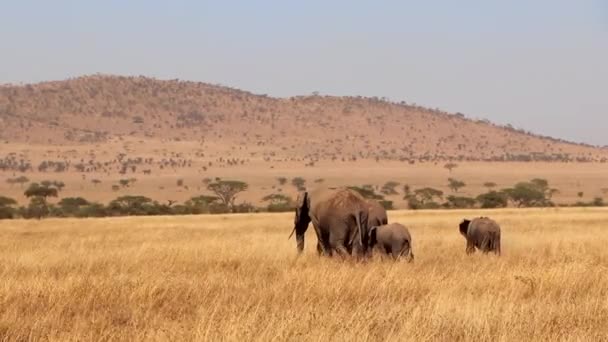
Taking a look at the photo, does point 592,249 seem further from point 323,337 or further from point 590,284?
point 323,337

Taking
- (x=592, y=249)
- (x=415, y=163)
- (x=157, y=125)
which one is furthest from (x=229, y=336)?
(x=157, y=125)

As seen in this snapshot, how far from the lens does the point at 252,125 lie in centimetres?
13862

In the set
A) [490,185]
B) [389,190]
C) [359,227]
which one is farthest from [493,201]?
[359,227]

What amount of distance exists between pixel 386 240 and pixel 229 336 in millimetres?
9049

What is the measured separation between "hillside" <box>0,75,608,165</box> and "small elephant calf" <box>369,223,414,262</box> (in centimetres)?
9383

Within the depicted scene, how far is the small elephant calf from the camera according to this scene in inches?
574

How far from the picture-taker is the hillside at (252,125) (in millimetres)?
122438

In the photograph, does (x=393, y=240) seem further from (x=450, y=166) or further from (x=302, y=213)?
(x=450, y=166)

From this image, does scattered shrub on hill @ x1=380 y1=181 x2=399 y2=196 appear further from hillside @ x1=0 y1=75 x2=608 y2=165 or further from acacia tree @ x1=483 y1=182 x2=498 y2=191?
hillside @ x1=0 y1=75 x2=608 y2=165

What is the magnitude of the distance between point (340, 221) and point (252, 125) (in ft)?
407

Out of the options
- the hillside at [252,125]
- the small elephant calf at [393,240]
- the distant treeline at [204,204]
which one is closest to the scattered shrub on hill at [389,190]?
the distant treeline at [204,204]

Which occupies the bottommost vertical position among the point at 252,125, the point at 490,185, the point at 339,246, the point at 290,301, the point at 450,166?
the point at 490,185

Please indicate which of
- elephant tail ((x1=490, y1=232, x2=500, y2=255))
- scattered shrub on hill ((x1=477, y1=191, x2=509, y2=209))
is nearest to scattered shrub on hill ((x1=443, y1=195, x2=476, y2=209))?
scattered shrub on hill ((x1=477, y1=191, x2=509, y2=209))

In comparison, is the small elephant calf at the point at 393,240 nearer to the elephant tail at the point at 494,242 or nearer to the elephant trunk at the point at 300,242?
the elephant trunk at the point at 300,242
